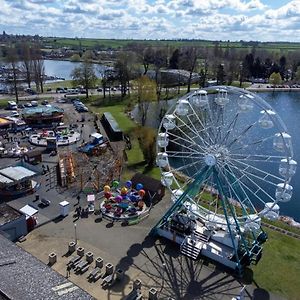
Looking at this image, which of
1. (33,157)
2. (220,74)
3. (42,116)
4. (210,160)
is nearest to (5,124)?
(42,116)

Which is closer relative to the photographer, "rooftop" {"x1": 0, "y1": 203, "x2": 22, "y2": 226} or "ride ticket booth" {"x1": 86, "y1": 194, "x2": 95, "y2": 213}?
"rooftop" {"x1": 0, "y1": 203, "x2": 22, "y2": 226}

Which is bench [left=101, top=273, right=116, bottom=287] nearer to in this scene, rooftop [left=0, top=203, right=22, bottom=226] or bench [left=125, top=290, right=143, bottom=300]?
bench [left=125, top=290, right=143, bottom=300]

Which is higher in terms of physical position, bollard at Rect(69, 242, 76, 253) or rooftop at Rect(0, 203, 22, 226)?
rooftop at Rect(0, 203, 22, 226)

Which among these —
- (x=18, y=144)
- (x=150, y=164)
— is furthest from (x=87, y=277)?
(x=18, y=144)

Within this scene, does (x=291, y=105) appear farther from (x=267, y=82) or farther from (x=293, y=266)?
(x=293, y=266)

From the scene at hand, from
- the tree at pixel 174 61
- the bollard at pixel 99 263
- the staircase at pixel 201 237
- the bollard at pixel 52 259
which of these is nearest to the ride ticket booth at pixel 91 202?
the bollard at pixel 52 259

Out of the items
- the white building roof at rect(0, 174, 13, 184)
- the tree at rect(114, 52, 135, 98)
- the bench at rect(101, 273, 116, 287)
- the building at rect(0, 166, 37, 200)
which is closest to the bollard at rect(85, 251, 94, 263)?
the bench at rect(101, 273, 116, 287)
